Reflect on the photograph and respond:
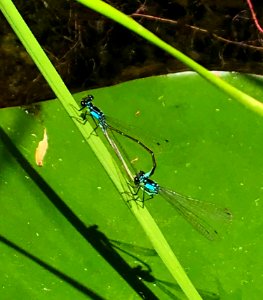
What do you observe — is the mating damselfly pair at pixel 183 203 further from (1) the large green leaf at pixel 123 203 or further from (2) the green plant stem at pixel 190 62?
(2) the green plant stem at pixel 190 62

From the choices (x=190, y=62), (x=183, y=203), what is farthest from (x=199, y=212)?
(x=190, y=62)

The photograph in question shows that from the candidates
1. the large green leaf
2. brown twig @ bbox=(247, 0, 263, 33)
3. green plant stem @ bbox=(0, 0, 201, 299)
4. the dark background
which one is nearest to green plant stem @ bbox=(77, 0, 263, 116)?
green plant stem @ bbox=(0, 0, 201, 299)

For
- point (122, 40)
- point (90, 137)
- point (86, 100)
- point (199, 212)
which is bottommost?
point (90, 137)

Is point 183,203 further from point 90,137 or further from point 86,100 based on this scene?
point 90,137

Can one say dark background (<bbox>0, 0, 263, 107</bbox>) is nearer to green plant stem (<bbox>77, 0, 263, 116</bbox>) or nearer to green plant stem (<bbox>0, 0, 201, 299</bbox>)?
green plant stem (<bbox>0, 0, 201, 299</bbox>)

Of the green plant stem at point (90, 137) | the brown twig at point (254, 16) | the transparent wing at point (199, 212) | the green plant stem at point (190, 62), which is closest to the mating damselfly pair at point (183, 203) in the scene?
the transparent wing at point (199, 212)

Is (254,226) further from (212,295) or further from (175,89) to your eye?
(175,89)
